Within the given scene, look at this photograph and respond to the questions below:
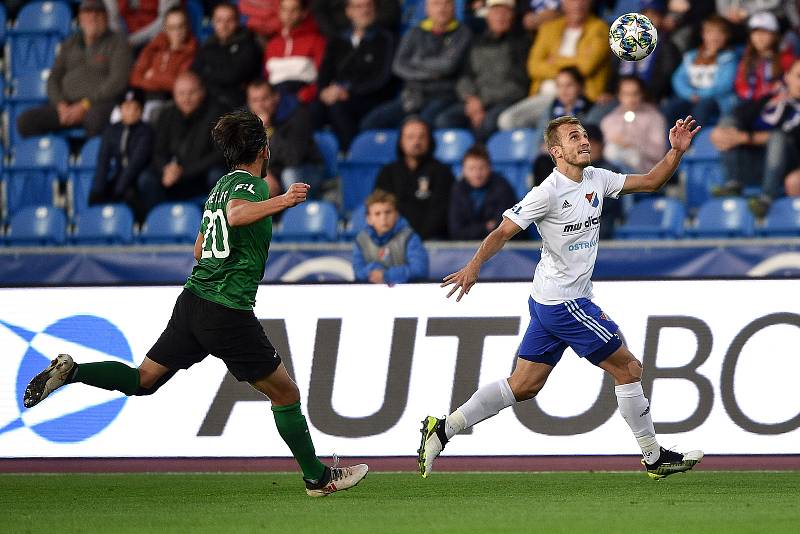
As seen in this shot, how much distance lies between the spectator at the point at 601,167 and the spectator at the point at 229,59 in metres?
4.20

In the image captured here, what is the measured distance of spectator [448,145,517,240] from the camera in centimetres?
1370

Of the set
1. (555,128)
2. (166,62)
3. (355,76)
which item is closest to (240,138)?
(555,128)

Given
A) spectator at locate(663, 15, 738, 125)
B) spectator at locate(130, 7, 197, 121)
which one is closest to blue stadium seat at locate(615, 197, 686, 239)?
spectator at locate(663, 15, 738, 125)

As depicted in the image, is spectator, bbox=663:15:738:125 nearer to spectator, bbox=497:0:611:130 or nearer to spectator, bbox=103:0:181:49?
spectator, bbox=497:0:611:130

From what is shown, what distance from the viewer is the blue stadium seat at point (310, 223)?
48.4 feet

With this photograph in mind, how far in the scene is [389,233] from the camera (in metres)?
12.2

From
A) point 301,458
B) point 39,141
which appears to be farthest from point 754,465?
point 39,141

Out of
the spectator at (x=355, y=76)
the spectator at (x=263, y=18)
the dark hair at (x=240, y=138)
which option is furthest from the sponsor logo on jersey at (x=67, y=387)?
the spectator at (x=263, y=18)

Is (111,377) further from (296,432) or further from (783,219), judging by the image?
(783,219)

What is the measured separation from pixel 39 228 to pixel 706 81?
7.55m

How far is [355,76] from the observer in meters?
16.1

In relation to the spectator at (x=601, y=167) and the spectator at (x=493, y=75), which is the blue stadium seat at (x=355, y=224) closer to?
the spectator at (x=493, y=75)

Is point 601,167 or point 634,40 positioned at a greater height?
point 634,40

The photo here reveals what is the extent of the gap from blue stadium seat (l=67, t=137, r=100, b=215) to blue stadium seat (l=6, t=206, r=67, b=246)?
25.9 inches
